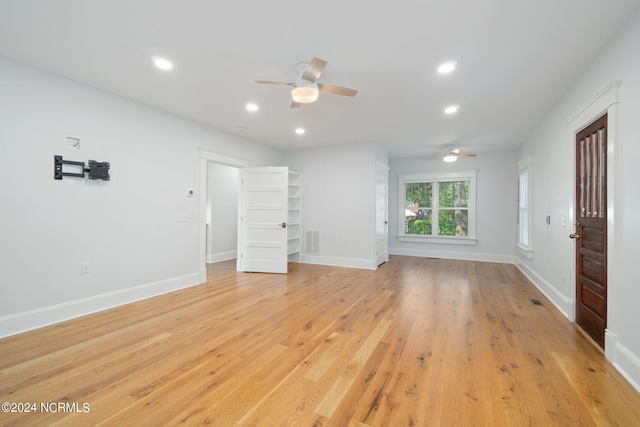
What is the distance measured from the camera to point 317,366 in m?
2.20

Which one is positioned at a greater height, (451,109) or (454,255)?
(451,109)

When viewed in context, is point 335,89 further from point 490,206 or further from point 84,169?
point 490,206

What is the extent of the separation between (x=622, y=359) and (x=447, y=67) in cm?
287

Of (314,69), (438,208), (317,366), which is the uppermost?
(314,69)

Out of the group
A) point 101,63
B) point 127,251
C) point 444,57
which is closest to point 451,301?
point 444,57

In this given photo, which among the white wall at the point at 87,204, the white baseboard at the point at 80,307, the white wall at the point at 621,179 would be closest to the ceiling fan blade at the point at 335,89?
the white wall at the point at 621,179

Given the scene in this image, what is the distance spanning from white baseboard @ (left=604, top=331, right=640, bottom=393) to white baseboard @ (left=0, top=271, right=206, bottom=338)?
502cm

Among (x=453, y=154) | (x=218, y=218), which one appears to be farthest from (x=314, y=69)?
(x=218, y=218)

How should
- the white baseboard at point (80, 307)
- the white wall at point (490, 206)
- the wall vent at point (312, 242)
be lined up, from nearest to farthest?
the white baseboard at point (80, 307) → the wall vent at point (312, 242) → the white wall at point (490, 206)

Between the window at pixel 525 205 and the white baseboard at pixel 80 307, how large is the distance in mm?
6119

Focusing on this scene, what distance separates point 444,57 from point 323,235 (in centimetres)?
443

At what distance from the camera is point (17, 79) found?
2.78m

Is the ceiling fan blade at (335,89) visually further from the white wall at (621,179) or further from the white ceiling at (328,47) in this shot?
the white wall at (621,179)

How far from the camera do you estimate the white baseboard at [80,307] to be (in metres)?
2.75
